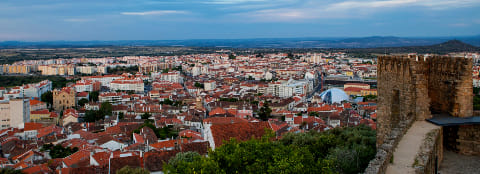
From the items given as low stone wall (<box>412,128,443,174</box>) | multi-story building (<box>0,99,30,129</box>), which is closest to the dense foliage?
low stone wall (<box>412,128,443,174</box>)

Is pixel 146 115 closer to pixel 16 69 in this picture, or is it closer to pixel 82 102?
pixel 82 102

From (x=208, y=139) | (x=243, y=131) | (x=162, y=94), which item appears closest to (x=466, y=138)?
(x=243, y=131)

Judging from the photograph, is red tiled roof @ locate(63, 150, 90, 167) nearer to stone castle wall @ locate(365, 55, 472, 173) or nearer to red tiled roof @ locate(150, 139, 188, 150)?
red tiled roof @ locate(150, 139, 188, 150)

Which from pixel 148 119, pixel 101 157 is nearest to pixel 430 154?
pixel 101 157

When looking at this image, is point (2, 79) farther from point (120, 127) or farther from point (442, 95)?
point (442, 95)

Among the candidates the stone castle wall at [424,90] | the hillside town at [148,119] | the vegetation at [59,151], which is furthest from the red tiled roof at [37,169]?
the stone castle wall at [424,90]

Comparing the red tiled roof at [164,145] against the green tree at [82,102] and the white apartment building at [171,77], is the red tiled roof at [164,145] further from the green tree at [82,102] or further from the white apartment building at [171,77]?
the white apartment building at [171,77]
